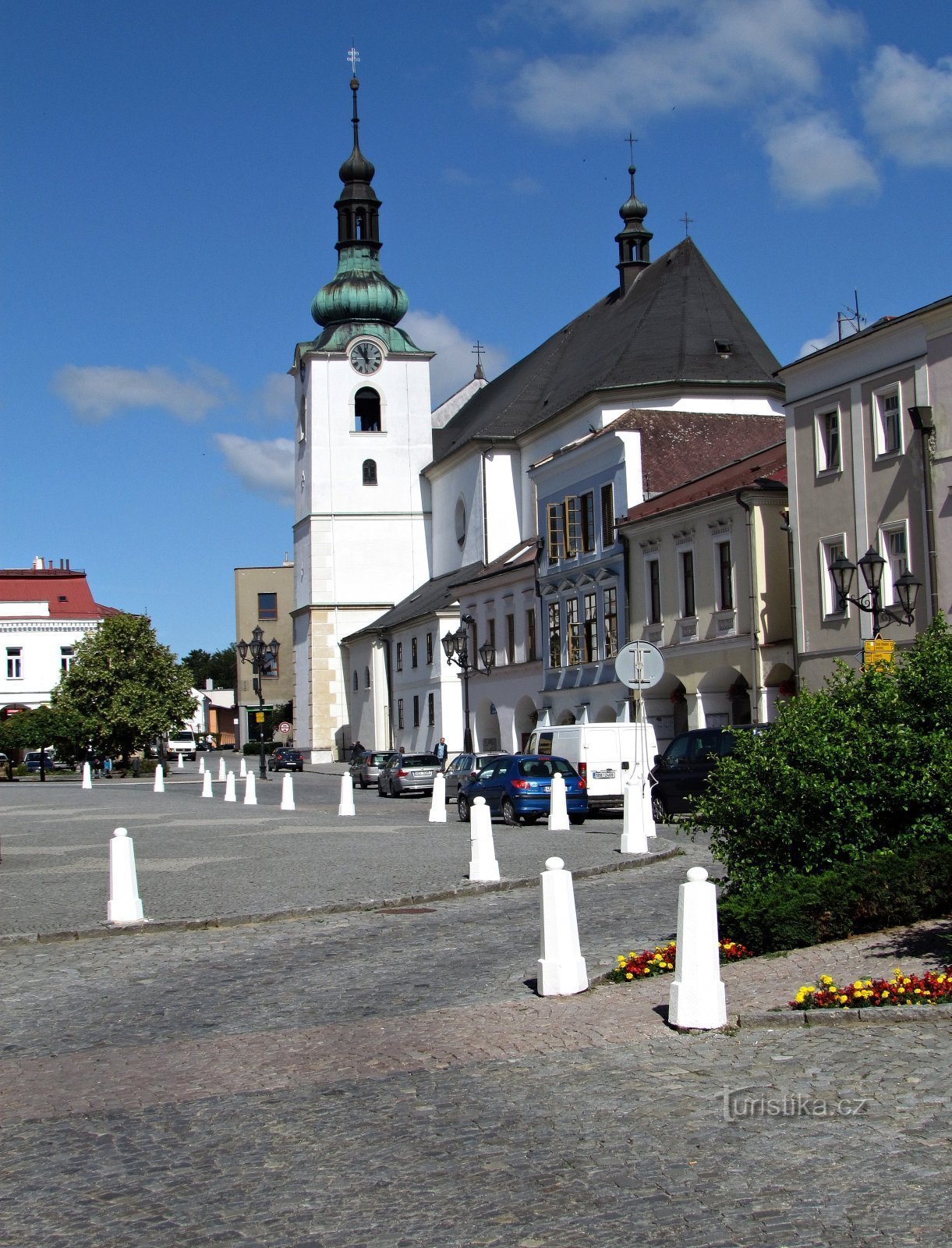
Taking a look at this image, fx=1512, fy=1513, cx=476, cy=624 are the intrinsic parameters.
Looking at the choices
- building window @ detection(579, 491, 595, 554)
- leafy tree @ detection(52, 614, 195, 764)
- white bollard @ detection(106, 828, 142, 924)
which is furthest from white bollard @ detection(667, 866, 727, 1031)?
leafy tree @ detection(52, 614, 195, 764)

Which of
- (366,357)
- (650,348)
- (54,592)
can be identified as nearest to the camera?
(650,348)

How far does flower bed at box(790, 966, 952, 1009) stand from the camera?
8477 mm

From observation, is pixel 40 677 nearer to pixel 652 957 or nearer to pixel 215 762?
pixel 215 762

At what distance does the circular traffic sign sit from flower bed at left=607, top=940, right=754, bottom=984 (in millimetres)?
12464

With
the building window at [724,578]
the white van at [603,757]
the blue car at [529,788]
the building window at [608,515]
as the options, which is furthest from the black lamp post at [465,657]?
the blue car at [529,788]

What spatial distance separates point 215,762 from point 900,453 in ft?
222

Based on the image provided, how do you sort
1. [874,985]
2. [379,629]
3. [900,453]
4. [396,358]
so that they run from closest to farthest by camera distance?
1. [874,985]
2. [900,453]
3. [379,629]
4. [396,358]

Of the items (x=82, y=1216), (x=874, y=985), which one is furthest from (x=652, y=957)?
(x=82, y=1216)

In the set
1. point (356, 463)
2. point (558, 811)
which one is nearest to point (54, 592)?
point (356, 463)

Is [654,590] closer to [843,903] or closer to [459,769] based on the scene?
[459,769]

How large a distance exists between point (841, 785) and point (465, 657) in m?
44.6

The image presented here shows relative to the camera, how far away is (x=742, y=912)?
1045 cm

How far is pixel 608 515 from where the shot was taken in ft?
161

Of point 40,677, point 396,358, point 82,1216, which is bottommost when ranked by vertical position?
point 82,1216
